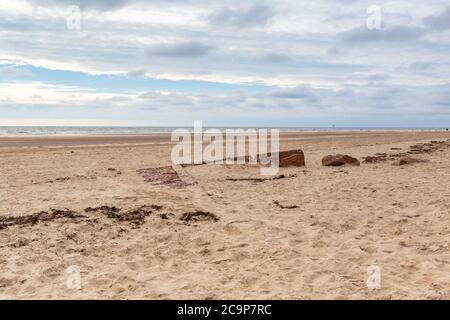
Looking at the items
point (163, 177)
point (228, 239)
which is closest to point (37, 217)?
point (228, 239)

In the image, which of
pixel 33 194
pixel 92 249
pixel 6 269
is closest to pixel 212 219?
pixel 92 249

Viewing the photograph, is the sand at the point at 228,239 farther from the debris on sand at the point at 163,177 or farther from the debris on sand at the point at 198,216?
the debris on sand at the point at 163,177

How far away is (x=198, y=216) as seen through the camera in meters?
8.63

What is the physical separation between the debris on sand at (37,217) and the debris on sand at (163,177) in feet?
13.9

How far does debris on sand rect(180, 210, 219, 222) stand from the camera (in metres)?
8.41

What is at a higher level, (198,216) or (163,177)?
(163,177)

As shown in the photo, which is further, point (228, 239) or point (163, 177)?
point (163, 177)

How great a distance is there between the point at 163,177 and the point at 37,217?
602cm

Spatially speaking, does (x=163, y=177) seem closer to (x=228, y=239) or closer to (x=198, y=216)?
(x=198, y=216)

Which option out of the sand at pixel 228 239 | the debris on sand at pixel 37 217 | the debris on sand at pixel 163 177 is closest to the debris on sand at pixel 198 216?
the sand at pixel 228 239

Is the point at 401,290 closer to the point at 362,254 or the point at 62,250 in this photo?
the point at 362,254

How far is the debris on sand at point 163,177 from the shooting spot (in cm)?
1283

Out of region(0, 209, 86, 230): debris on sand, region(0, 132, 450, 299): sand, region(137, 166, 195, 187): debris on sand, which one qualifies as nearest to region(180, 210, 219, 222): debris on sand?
region(0, 132, 450, 299): sand
